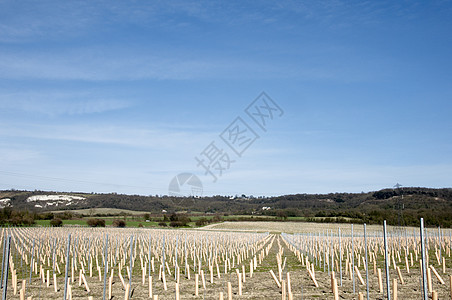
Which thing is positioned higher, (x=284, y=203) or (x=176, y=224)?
(x=284, y=203)

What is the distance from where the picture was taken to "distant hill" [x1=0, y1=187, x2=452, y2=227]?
7838 cm

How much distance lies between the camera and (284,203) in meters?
124

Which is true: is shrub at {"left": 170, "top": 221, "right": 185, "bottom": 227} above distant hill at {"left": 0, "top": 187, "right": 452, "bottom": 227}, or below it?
below

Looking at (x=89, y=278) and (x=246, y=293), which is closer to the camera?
(x=246, y=293)

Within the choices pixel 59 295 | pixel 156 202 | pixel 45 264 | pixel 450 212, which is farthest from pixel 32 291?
pixel 156 202

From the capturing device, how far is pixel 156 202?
4478 inches

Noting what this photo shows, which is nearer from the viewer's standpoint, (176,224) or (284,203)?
(176,224)

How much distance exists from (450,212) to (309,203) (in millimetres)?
53032

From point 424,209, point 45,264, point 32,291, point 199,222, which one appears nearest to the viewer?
point 32,291

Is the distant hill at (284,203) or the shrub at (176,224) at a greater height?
the distant hill at (284,203)

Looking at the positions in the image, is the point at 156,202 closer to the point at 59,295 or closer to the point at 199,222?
the point at 199,222

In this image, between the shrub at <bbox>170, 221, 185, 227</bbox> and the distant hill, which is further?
the distant hill

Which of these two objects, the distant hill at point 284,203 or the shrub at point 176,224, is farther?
the distant hill at point 284,203

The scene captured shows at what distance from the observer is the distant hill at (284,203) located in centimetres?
7838
